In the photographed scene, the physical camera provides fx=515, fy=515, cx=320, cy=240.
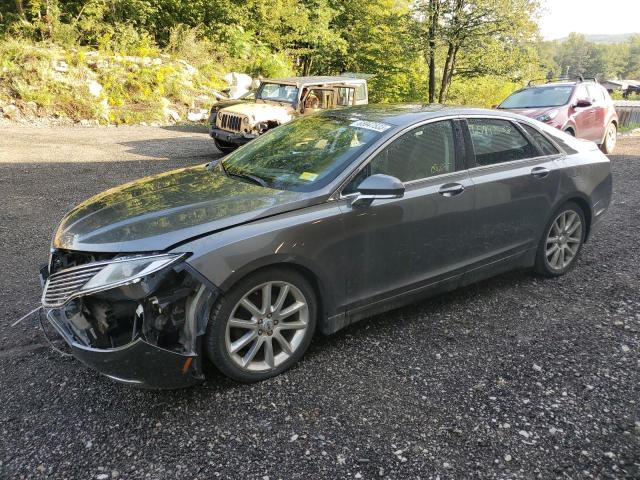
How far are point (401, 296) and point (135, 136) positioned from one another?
11966mm

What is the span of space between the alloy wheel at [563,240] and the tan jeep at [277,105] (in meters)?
6.75

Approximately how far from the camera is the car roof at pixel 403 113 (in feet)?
12.1

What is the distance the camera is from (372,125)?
3619 millimetres

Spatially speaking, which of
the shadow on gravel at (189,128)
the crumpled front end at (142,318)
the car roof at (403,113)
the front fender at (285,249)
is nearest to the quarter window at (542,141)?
the car roof at (403,113)

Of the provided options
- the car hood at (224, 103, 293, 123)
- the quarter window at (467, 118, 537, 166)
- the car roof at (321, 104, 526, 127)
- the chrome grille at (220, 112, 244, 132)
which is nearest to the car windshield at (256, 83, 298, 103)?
the car hood at (224, 103, 293, 123)

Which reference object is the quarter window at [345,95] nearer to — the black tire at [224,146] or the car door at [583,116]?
the black tire at [224,146]

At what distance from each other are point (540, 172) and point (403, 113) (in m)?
1.31

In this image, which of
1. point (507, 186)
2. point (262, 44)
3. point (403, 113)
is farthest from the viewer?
point (262, 44)

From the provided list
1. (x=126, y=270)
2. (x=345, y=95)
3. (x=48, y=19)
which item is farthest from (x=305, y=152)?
(x=48, y=19)

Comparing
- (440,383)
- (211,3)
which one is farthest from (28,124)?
(440,383)

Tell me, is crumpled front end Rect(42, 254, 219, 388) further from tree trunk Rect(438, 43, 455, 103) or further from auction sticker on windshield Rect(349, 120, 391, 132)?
tree trunk Rect(438, 43, 455, 103)

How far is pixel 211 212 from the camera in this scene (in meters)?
2.94

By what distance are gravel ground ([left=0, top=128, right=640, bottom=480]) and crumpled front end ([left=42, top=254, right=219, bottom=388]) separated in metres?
0.32

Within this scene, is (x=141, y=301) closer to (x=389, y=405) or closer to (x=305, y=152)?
(x=389, y=405)
